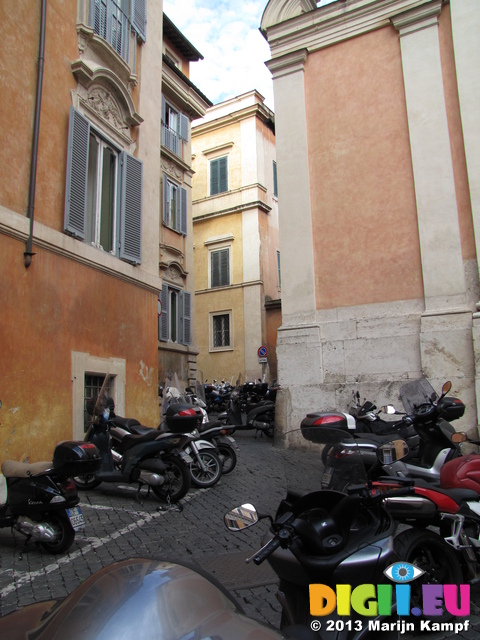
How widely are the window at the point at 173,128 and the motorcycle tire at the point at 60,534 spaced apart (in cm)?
1306

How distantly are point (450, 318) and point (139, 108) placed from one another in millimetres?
6895

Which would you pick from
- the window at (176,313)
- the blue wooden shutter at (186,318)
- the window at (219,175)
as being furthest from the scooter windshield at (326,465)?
the window at (219,175)

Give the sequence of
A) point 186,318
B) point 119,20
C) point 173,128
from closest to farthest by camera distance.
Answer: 1. point 119,20
2. point 186,318
3. point 173,128

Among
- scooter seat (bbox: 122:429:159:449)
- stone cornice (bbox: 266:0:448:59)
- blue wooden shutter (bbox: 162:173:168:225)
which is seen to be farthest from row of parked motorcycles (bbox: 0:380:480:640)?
blue wooden shutter (bbox: 162:173:168:225)

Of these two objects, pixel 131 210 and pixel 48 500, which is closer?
pixel 48 500

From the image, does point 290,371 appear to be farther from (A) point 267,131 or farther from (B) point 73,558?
(A) point 267,131

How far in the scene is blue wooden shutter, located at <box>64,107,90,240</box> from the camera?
767 cm

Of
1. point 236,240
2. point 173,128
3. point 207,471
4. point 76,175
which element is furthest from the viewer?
point 236,240

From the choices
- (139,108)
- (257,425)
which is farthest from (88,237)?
(257,425)

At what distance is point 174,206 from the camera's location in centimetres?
1605

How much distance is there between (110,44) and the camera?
9031 millimetres

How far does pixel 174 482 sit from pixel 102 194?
522cm

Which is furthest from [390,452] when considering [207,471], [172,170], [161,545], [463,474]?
[172,170]

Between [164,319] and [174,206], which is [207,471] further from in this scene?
[174,206]
